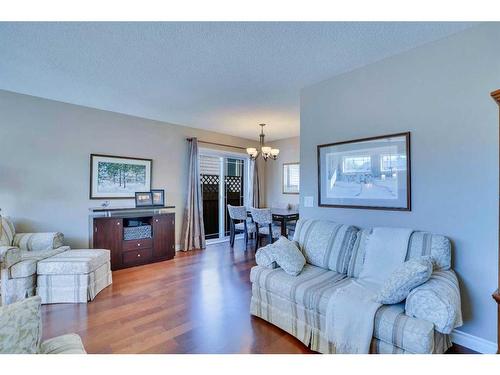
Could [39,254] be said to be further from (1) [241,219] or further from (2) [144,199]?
(1) [241,219]

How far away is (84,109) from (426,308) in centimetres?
475

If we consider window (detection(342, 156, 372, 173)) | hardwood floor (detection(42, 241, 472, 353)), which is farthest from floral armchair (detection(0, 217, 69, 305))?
window (detection(342, 156, 372, 173))

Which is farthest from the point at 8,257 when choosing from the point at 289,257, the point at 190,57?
the point at 289,257

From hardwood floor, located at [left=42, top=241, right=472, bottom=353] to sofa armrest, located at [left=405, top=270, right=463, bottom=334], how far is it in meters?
0.85

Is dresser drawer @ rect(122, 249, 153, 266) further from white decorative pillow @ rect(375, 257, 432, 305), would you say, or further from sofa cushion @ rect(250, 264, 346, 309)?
white decorative pillow @ rect(375, 257, 432, 305)

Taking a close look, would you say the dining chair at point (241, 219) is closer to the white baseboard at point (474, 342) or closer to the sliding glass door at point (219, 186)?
the sliding glass door at point (219, 186)

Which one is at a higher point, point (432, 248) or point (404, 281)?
point (432, 248)

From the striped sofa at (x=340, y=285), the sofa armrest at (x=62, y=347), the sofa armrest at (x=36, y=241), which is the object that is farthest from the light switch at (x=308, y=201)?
the sofa armrest at (x=36, y=241)

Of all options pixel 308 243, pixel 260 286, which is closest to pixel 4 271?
pixel 260 286

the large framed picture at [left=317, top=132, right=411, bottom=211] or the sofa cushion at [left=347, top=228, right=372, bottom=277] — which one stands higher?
the large framed picture at [left=317, top=132, right=411, bottom=211]

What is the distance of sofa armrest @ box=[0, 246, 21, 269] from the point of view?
243cm

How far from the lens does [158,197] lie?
4.45 meters

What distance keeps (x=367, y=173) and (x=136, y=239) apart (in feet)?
11.5
